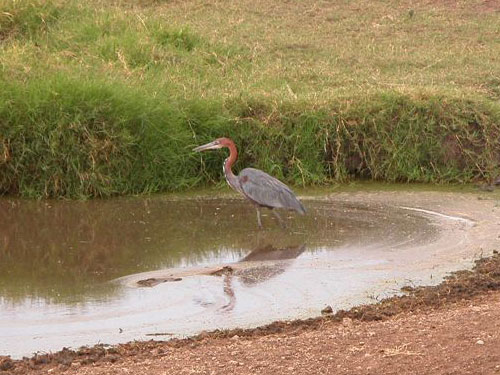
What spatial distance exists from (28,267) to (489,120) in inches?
195

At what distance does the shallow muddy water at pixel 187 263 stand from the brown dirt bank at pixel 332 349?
0.51m

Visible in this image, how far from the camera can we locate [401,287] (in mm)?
7961

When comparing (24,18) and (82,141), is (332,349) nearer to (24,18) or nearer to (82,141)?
(82,141)

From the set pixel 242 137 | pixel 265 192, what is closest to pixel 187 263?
pixel 265 192

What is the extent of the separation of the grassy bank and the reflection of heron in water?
6.45 ft

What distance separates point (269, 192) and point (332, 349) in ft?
13.4

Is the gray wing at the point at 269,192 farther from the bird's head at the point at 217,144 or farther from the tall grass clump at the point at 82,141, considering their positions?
the tall grass clump at the point at 82,141

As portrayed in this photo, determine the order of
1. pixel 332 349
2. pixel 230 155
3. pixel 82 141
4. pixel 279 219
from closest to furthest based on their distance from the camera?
1. pixel 332 349
2. pixel 279 219
3. pixel 230 155
4. pixel 82 141

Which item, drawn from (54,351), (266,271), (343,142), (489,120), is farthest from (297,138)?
(54,351)

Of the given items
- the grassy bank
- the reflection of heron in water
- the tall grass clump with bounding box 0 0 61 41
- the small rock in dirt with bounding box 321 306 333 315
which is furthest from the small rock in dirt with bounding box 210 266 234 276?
the tall grass clump with bounding box 0 0 61 41

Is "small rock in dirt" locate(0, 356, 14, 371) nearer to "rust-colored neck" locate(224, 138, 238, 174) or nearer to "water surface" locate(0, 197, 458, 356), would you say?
A: "water surface" locate(0, 197, 458, 356)

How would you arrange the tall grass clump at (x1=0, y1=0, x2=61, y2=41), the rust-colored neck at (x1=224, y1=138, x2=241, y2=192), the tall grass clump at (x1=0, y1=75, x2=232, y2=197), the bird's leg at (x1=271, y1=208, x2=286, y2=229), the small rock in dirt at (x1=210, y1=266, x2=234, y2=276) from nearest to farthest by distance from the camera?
the small rock in dirt at (x1=210, y1=266, x2=234, y2=276) → the bird's leg at (x1=271, y1=208, x2=286, y2=229) → the rust-colored neck at (x1=224, y1=138, x2=241, y2=192) → the tall grass clump at (x1=0, y1=75, x2=232, y2=197) → the tall grass clump at (x1=0, y1=0, x2=61, y2=41)

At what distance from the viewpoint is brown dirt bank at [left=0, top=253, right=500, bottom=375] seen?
5.66 m

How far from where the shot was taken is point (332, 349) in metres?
5.94
